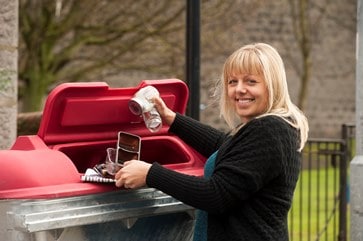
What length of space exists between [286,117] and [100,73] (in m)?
11.9

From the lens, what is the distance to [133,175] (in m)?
3.21

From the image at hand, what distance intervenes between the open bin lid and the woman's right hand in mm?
57

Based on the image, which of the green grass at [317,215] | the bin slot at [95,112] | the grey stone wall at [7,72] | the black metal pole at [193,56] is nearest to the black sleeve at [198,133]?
the bin slot at [95,112]

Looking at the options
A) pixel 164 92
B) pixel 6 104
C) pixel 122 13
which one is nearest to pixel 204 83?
pixel 122 13

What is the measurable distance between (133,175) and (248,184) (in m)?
0.42

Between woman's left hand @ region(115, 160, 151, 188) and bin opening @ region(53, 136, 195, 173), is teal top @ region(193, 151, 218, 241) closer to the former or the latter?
woman's left hand @ region(115, 160, 151, 188)

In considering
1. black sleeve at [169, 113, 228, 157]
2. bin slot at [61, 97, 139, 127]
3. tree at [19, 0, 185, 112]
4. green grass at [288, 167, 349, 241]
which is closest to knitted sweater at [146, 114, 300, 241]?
bin slot at [61, 97, 139, 127]

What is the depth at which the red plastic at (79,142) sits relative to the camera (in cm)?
314

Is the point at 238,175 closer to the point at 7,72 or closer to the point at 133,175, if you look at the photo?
the point at 133,175

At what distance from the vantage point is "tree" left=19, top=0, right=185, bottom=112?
42.5 ft

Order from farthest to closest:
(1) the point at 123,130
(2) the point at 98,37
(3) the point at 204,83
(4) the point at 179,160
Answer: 1. (3) the point at 204,83
2. (2) the point at 98,37
3. (4) the point at 179,160
4. (1) the point at 123,130

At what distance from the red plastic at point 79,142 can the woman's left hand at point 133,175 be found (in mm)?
80

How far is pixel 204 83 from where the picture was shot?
18359 mm

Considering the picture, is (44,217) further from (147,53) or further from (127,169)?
(147,53)
